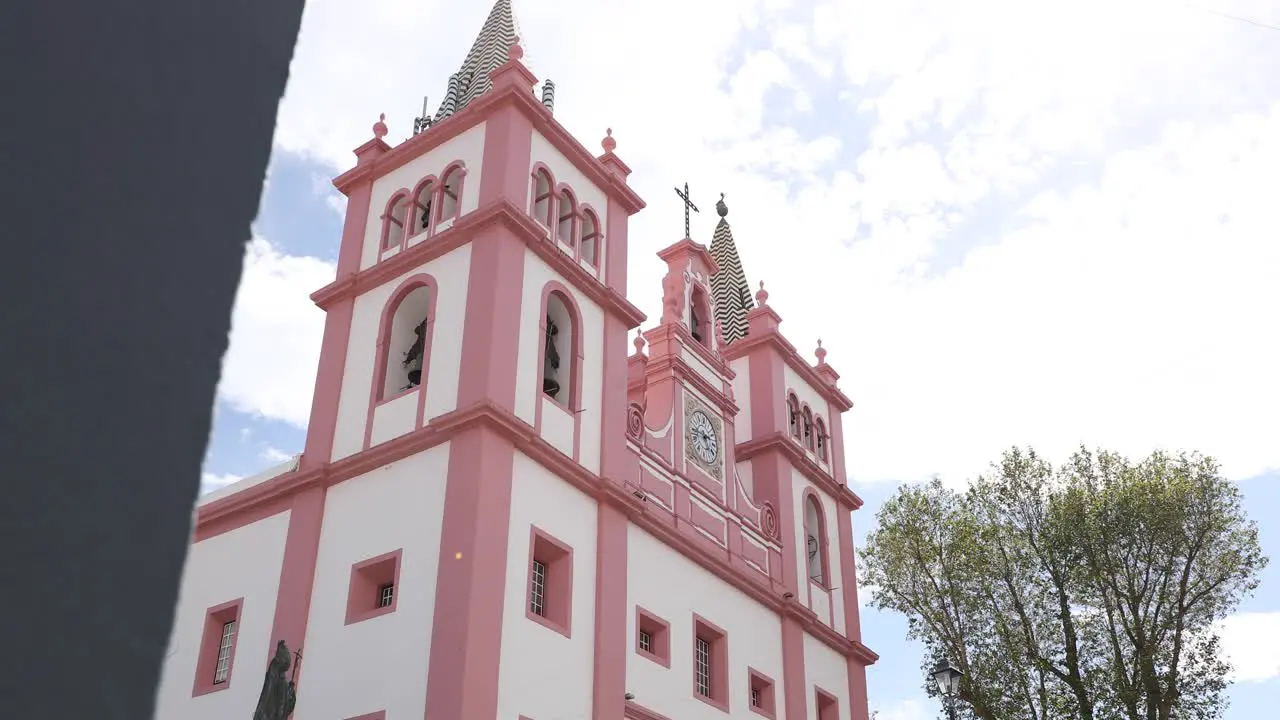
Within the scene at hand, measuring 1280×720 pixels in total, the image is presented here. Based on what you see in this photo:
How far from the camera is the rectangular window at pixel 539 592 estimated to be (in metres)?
16.8

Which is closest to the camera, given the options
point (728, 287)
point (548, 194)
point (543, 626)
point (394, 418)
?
point (543, 626)

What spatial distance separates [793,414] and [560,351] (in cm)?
854

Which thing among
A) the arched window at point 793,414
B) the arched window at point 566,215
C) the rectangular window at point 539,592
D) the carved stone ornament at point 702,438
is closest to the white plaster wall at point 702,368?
the carved stone ornament at point 702,438

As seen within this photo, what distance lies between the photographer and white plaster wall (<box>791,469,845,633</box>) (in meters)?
24.2

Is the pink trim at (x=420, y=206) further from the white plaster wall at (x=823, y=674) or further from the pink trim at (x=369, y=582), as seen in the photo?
the white plaster wall at (x=823, y=674)

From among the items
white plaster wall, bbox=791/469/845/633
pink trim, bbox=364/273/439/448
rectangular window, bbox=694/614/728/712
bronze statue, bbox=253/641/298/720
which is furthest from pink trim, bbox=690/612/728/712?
bronze statue, bbox=253/641/298/720

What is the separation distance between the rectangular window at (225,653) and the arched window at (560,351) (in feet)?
20.3

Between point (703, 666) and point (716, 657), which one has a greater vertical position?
point (716, 657)

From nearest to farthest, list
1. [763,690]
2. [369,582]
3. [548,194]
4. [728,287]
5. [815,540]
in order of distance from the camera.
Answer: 1. [369,582]
2. [548,194]
3. [763,690]
4. [815,540]
5. [728,287]

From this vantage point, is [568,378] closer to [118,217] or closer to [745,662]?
[745,662]

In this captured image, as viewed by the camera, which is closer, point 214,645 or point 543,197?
point 214,645

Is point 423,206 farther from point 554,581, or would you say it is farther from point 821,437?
point 821,437

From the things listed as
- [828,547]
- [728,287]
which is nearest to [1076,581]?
[828,547]

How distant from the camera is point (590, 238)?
21.4m
